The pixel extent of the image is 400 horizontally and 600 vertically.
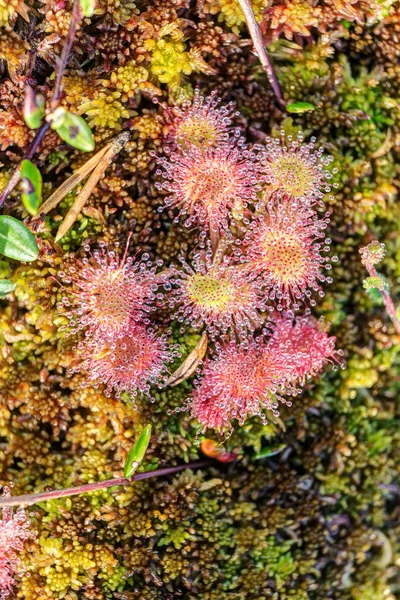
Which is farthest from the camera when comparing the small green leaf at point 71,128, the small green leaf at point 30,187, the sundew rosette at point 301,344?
the sundew rosette at point 301,344

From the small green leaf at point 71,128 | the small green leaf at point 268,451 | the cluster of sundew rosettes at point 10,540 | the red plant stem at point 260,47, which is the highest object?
the small green leaf at point 71,128

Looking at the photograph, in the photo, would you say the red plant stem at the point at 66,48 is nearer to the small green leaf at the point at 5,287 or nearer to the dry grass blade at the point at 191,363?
the small green leaf at the point at 5,287

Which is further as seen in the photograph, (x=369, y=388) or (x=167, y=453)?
(x=369, y=388)

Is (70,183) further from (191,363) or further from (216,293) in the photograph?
(191,363)

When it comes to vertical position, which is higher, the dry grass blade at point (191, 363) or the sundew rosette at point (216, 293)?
the sundew rosette at point (216, 293)

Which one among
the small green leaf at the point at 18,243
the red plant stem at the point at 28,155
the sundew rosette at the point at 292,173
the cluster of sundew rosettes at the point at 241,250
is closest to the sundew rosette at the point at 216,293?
the cluster of sundew rosettes at the point at 241,250

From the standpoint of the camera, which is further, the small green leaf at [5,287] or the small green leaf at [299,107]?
the small green leaf at [299,107]

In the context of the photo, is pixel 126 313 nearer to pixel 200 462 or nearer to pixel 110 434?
pixel 110 434

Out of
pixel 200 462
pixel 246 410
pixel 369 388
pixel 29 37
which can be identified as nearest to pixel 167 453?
pixel 200 462

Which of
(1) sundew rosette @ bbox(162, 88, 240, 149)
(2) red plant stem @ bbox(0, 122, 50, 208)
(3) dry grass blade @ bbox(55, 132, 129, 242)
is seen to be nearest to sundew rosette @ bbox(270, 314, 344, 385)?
(1) sundew rosette @ bbox(162, 88, 240, 149)
